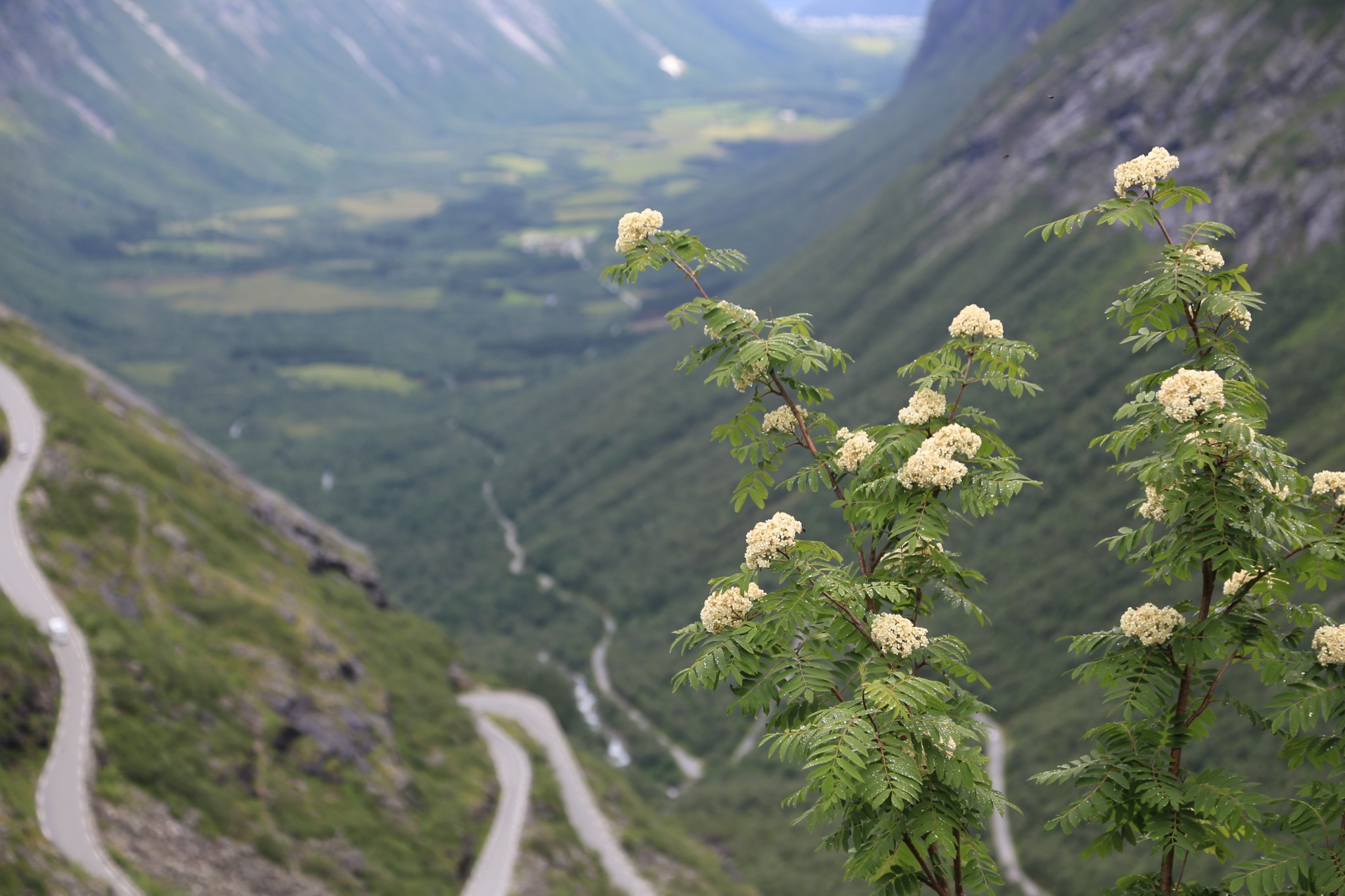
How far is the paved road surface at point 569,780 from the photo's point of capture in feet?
353

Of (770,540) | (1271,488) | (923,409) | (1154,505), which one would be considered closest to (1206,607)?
(1154,505)

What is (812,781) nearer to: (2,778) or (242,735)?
(2,778)

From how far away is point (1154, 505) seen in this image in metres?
13.8

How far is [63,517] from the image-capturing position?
303 feet

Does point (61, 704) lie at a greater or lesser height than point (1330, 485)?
lesser

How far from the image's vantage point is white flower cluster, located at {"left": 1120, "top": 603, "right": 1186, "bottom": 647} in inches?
534

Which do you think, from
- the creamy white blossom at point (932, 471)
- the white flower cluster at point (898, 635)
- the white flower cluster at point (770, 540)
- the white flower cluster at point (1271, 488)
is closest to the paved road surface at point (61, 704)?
the white flower cluster at point (770, 540)

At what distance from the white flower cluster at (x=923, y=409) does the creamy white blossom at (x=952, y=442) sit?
42.0 inches

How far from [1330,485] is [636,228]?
9.20m

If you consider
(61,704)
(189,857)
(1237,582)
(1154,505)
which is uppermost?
(1154,505)

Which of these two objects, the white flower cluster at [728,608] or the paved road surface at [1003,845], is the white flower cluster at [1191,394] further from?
the paved road surface at [1003,845]

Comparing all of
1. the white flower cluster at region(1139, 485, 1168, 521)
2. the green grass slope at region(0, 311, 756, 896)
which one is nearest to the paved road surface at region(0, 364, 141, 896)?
the green grass slope at region(0, 311, 756, 896)

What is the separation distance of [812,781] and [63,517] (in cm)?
9557

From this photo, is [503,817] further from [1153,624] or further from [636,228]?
[1153,624]
